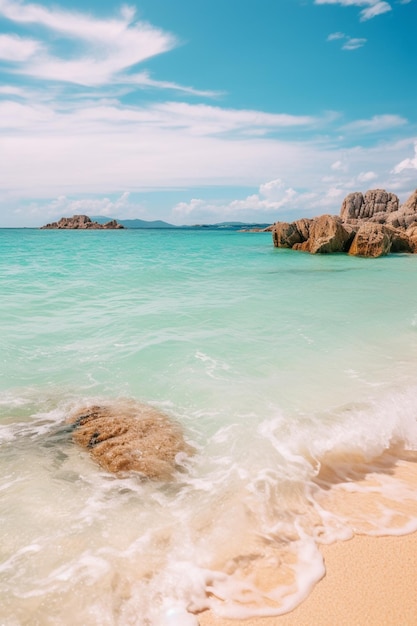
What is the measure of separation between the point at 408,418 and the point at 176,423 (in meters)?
3.39

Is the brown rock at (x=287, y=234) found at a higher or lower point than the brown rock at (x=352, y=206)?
lower

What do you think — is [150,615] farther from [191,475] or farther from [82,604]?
[191,475]

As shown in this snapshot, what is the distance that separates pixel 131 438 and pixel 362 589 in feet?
9.70

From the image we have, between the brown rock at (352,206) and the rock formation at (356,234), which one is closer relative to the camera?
the rock formation at (356,234)

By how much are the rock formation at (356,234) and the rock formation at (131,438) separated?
1215 inches

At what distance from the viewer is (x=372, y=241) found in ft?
105

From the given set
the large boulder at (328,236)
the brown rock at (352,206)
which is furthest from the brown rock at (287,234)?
the brown rock at (352,206)

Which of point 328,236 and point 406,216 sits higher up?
point 406,216

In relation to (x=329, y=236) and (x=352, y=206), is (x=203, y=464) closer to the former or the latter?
(x=329, y=236)

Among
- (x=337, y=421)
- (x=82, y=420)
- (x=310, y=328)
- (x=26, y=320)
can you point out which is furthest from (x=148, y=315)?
(x=337, y=421)

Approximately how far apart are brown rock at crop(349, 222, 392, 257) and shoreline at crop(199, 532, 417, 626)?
104ft

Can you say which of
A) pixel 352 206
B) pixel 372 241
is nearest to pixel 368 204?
pixel 352 206

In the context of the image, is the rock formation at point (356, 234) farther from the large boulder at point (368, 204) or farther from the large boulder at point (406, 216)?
the large boulder at point (368, 204)

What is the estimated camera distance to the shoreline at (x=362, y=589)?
107 inches
